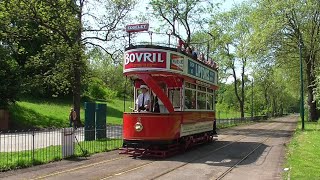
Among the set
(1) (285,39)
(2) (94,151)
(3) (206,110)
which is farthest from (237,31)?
(2) (94,151)

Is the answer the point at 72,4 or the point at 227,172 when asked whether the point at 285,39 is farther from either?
the point at 227,172

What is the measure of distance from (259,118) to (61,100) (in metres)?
35.2

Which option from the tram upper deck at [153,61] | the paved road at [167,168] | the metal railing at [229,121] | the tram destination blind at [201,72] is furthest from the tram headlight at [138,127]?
the metal railing at [229,121]

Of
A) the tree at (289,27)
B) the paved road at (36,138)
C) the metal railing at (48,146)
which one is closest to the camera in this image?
the metal railing at (48,146)

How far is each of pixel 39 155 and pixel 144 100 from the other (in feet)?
14.7

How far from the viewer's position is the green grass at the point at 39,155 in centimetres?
1262

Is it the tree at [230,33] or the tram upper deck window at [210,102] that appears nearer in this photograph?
the tram upper deck window at [210,102]

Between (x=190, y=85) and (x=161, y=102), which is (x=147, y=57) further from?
(x=190, y=85)

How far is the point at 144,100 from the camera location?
16.5 meters

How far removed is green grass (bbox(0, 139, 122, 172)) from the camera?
41.4 ft

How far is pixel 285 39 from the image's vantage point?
40375mm

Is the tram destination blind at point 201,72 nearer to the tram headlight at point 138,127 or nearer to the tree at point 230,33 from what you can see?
the tram headlight at point 138,127

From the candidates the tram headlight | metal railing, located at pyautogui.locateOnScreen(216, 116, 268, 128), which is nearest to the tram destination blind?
the tram headlight

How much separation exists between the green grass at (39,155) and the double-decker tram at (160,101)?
1.61 metres
